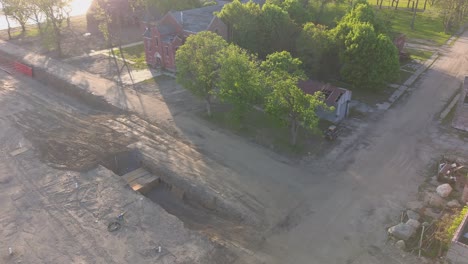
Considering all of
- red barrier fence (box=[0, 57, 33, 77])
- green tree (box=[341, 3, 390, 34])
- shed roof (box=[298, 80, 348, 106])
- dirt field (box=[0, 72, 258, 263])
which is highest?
green tree (box=[341, 3, 390, 34])

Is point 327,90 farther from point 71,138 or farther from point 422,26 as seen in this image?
point 422,26

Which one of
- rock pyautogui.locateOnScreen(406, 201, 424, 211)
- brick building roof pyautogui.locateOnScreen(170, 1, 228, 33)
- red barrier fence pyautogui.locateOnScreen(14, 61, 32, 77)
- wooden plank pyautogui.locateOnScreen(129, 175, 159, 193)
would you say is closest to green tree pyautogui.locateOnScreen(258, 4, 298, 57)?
brick building roof pyautogui.locateOnScreen(170, 1, 228, 33)

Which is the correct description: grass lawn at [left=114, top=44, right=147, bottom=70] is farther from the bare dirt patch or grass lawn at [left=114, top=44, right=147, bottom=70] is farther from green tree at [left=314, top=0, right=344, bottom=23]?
green tree at [left=314, top=0, right=344, bottom=23]

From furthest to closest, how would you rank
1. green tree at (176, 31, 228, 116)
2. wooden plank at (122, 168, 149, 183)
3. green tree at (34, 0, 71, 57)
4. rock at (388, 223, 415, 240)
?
green tree at (34, 0, 71, 57), green tree at (176, 31, 228, 116), wooden plank at (122, 168, 149, 183), rock at (388, 223, 415, 240)

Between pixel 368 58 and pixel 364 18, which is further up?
pixel 364 18

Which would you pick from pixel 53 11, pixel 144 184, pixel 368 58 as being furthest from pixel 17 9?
pixel 368 58

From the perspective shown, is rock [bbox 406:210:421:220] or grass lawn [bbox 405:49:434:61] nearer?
rock [bbox 406:210:421:220]

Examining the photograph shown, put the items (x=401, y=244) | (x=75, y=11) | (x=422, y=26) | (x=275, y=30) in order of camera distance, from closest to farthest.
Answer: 1. (x=401, y=244)
2. (x=275, y=30)
3. (x=422, y=26)
4. (x=75, y=11)
